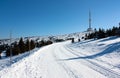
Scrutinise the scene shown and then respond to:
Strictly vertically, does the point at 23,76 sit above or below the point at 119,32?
below

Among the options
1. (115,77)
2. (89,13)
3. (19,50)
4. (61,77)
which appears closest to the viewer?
(115,77)

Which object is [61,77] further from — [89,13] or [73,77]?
[89,13]

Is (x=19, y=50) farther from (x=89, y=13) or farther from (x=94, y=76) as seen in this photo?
(x=94, y=76)

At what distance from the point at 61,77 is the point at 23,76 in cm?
252

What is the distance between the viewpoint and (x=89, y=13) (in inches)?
2131

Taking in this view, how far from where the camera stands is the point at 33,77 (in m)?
10.2

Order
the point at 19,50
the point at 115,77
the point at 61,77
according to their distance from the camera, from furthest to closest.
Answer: the point at 19,50, the point at 61,77, the point at 115,77

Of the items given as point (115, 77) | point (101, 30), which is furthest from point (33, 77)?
point (101, 30)

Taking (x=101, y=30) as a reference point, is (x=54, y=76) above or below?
below

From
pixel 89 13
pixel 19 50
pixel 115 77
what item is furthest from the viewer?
pixel 19 50

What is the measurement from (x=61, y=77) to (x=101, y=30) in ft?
247

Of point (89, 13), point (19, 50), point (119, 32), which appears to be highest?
point (89, 13)

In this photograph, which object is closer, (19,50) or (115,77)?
(115,77)

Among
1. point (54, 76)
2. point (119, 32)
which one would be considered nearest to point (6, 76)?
point (54, 76)
